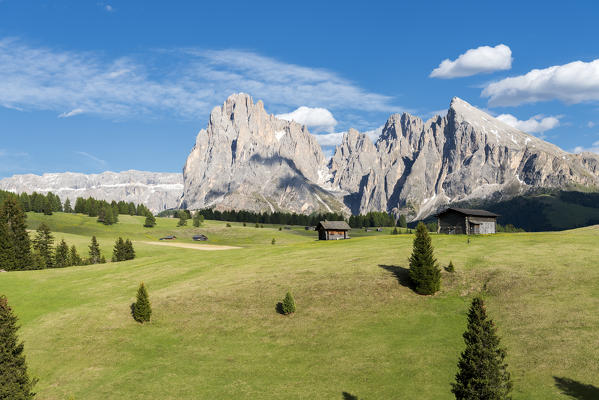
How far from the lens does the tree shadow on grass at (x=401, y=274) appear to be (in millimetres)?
51378

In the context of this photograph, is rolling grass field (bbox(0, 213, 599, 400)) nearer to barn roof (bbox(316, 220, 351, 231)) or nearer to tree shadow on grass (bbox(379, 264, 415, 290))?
tree shadow on grass (bbox(379, 264, 415, 290))

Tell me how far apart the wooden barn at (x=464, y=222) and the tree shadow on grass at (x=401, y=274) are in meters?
44.7

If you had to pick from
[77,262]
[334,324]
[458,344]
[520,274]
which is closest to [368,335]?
[334,324]

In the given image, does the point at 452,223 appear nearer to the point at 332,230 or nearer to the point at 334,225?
the point at 334,225

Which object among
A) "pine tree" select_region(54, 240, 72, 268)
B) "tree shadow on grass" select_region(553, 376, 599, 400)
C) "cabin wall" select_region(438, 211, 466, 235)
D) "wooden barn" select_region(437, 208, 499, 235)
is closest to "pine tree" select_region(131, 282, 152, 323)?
"tree shadow on grass" select_region(553, 376, 599, 400)

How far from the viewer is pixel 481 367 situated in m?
20.6

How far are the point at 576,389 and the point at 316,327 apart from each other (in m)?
21.9

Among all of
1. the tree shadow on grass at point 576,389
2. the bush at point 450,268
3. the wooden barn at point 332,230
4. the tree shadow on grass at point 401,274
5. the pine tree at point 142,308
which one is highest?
the wooden barn at point 332,230

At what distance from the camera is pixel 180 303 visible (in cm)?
5150

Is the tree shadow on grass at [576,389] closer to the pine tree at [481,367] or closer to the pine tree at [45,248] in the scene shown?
the pine tree at [481,367]

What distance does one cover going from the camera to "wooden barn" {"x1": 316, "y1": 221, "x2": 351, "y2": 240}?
413 ft

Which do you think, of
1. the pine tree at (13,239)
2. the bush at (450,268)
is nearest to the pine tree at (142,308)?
the bush at (450,268)

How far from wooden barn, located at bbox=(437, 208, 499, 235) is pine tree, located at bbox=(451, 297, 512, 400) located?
78660 millimetres

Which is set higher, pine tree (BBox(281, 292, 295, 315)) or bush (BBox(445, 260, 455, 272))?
bush (BBox(445, 260, 455, 272))
